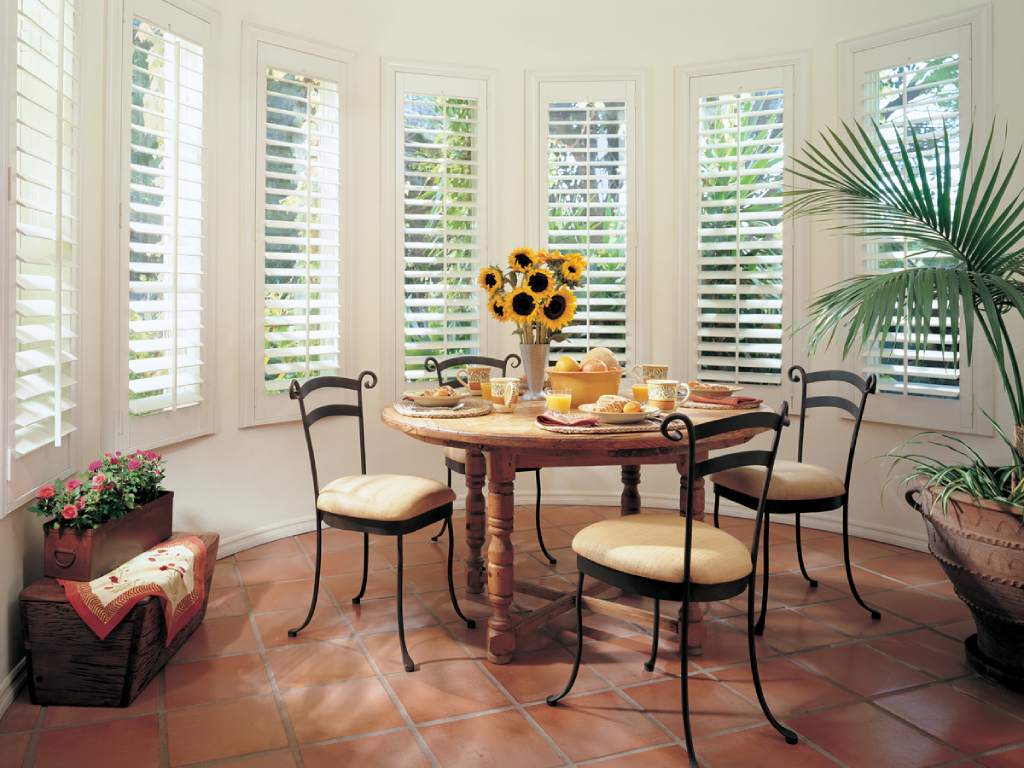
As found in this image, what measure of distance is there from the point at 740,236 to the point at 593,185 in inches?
35.5

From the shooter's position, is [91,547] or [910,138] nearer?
[91,547]

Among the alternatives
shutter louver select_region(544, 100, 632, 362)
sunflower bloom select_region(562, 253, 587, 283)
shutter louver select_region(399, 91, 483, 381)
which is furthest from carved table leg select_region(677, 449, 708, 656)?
shutter louver select_region(399, 91, 483, 381)

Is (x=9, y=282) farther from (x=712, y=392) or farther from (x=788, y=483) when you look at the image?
(x=788, y=483)

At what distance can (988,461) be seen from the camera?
374 cm

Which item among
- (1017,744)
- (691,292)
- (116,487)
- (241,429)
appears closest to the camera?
(1017,744)

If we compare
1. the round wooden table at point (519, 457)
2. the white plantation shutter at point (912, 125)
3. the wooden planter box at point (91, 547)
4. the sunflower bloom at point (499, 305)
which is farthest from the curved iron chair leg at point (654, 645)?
the white plantation shutter at point (912, 125)

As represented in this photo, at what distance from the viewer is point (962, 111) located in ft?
12.3

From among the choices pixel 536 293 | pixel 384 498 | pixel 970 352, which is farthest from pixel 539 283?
pixel 970 352

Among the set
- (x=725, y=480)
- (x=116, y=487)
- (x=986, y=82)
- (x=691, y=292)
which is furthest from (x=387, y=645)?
(x=986, y=82)

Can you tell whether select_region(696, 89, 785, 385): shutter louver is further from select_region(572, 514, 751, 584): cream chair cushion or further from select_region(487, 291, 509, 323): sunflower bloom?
select_region(572, 514, 751, 584): cream chair cushion

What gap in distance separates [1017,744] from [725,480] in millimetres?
1232

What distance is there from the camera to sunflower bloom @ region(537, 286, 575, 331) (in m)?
3.01

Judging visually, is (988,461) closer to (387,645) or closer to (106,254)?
(387,645)

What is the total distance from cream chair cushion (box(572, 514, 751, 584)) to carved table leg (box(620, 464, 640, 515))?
1.02 metres
